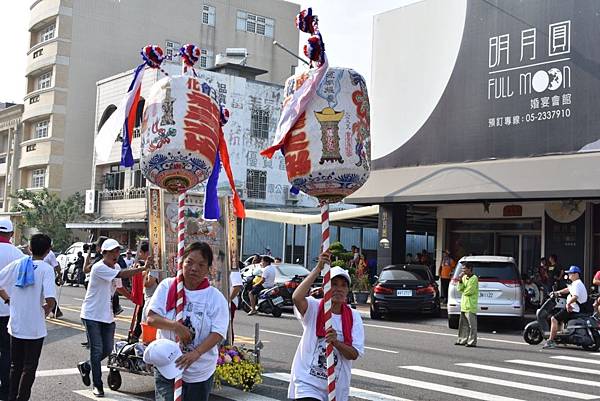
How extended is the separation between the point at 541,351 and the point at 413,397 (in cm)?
600

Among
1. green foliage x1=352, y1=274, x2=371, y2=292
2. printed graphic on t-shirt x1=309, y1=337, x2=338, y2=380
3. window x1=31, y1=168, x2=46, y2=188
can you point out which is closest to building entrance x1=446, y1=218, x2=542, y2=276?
green foliage x1=352, y1=274, x2=371, y2=292

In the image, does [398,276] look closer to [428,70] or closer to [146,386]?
[428,70]

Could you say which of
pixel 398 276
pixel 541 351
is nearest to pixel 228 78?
pixel 398 276

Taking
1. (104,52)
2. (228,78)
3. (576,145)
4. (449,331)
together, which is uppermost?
(104,52)

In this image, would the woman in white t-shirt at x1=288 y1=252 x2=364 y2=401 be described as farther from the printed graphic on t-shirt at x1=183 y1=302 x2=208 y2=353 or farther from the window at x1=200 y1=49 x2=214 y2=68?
the window at x1=200 y1=49 x2=214 y2=68

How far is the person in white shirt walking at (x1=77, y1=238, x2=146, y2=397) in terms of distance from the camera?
8.47 metres

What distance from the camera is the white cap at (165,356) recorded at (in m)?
4.75

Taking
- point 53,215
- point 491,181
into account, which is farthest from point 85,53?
point 491,181

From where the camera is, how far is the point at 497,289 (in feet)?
57.0

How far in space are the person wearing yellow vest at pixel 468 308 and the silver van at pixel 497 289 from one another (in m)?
2.33

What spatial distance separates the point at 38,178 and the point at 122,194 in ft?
39.9

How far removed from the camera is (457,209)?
81.5 ft

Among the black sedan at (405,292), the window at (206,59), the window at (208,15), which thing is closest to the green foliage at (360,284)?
the black sedan at (405,292)

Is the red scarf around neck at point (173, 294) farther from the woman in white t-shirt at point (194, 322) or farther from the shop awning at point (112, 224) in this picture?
the shop awning at point (112, 224)
